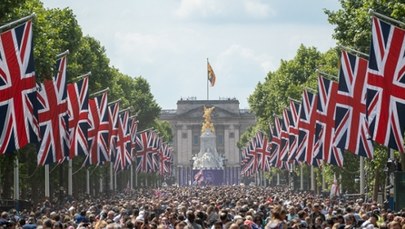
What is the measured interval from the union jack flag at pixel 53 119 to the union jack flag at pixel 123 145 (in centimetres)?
2958

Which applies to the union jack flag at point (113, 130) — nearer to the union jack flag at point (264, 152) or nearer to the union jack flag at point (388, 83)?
the union jack flag at point (388, 83)

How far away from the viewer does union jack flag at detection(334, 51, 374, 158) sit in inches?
1960

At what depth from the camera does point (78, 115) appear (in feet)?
200

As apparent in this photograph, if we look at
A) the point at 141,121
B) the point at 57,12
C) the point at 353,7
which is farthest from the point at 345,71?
the point at 141,121

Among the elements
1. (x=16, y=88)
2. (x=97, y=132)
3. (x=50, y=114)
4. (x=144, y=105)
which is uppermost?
(x=144, y=105)

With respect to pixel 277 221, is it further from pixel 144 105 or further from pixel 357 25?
pixel 144 105

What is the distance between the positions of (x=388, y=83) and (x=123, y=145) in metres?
47.1

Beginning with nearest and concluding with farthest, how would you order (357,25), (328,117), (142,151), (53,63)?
(328,117), (53,63), (357,25), (142,151)

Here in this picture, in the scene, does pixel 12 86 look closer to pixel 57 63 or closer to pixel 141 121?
pixel 57 63

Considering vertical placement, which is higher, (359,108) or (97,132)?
(97,132)

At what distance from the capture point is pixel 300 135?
230ft

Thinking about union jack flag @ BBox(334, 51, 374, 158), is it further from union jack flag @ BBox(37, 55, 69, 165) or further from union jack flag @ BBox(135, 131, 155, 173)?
union jack flag @ BBox(135, 131, 155, 173)

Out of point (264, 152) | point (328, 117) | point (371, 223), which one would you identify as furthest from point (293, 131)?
point (264, 152)

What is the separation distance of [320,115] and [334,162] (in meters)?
2.21
